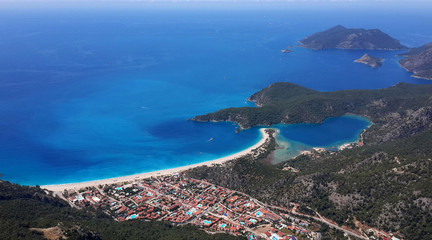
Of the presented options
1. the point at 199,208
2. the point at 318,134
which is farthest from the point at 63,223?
the point at 318,134

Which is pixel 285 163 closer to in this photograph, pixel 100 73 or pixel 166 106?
pixel 166 106

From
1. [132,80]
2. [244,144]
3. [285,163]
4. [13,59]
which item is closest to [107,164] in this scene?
[244,144]

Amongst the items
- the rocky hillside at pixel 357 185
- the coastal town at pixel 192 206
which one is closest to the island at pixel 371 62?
the rocky hillside at pixel 357 185

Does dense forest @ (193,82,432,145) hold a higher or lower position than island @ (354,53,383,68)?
lower

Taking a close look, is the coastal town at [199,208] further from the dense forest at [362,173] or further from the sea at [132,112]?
the sea at [132,112]

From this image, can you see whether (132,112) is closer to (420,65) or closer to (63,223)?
(63,223)

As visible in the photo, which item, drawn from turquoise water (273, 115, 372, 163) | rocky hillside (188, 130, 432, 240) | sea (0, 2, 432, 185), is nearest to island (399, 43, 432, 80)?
sea (0, 2, 432, 185)

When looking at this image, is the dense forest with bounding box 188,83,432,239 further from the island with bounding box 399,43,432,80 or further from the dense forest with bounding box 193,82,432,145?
the island with bounding box 399,43,432,80
